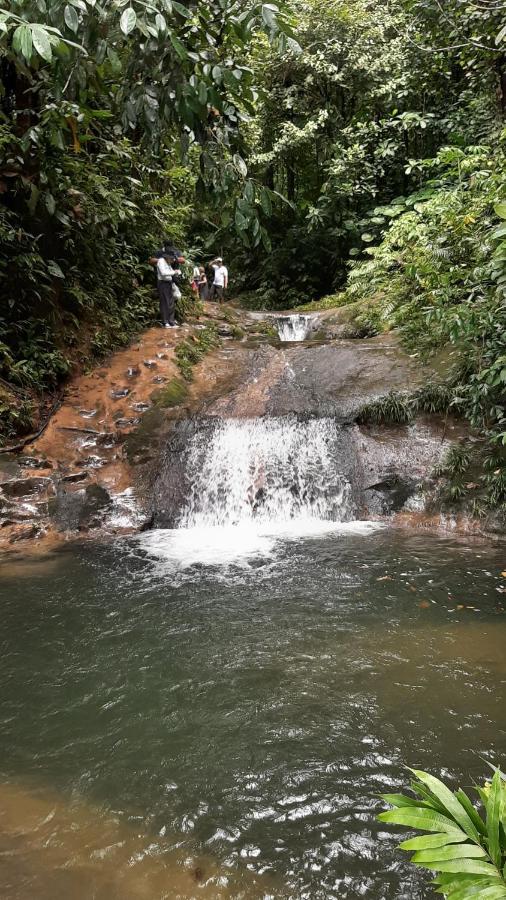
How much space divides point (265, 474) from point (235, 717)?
17.1 feet

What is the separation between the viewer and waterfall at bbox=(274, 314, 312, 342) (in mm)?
14469

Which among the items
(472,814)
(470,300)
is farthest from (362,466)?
(472,814)

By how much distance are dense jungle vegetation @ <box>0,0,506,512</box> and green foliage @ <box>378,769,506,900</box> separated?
2.50 m

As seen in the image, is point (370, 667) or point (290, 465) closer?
point (370, 667)

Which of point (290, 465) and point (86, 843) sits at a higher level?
point (290, 465)

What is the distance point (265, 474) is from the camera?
870 cm

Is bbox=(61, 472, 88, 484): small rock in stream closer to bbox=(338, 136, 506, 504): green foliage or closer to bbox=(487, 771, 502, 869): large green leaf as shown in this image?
bbox=(338, 136, 506, 504): green foliage

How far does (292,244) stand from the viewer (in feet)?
67.0

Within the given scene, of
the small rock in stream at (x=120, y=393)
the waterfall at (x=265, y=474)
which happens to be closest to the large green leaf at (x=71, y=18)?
the waterfall at (x=265, y=474)

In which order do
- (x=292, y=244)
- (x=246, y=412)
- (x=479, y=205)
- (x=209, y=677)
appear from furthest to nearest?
(x=292, y=244), (x=246, y=412), (x=479, y=205), (x=209, y=677)

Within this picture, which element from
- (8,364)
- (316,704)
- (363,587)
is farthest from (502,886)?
(8,364)

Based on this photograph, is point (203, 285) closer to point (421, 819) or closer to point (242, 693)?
point (242, 693)

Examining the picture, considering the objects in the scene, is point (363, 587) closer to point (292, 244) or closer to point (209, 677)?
point (209, 677)

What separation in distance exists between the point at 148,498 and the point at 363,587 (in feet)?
12.7
